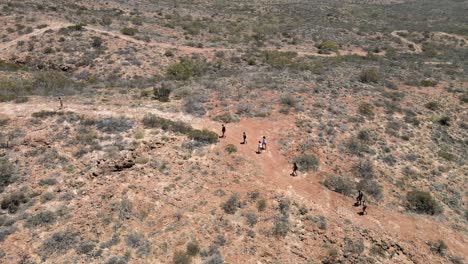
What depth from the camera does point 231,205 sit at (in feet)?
72.8

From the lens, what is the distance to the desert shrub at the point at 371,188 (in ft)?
81.8

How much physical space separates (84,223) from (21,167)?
6.64 meters

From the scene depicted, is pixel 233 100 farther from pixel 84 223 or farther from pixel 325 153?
pixel 84 223

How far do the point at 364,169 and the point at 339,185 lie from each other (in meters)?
3.26

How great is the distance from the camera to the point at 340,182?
82.6 feet

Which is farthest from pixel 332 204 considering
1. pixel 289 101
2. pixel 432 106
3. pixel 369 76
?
pixel 369 76

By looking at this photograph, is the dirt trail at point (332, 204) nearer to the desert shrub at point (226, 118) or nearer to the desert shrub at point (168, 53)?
the desert shrub at point (226, 118)

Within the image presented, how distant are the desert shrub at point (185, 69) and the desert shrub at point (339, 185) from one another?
23.2 meters

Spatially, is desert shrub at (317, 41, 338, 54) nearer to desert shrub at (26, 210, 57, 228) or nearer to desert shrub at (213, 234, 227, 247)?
desert shrub at (213, 234, 227, 247)

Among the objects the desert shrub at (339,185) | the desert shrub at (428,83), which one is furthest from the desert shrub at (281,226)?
the desert shrub at (428,83)

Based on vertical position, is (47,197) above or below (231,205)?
above

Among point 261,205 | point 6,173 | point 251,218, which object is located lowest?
point 251,218

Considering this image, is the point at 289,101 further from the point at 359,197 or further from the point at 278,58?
the point at 278,58

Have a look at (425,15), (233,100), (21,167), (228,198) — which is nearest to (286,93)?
(233,100)
